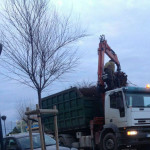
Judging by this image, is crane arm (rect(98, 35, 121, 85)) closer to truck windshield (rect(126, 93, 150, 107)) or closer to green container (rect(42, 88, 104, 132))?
green container (rect(42, 88, 104, 132))

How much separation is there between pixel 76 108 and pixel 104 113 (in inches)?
55.4

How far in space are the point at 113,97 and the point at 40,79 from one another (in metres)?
4.34

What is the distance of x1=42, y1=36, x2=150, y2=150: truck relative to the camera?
12.5 meters

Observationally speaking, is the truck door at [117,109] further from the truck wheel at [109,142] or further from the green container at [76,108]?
the green container at [76,108]

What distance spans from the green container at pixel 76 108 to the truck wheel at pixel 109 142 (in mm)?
1298

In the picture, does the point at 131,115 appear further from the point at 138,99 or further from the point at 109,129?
the point at 109,129

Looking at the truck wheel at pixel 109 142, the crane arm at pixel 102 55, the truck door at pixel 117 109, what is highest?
the crane arm at pixel 102 55

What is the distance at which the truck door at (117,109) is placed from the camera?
12.7m

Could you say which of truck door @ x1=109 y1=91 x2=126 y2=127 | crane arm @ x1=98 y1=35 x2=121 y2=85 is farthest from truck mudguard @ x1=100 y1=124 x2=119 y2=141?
crane arm @ x1=98 y1=35 x2=121 y2=85

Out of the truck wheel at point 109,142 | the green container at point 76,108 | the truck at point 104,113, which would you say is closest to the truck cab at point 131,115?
the truck at point 104,113

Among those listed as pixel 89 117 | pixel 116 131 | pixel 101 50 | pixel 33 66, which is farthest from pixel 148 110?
pixel 33 66

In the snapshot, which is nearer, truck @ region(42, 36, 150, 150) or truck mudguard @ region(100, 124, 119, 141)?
truck @ region(42, 36, 150, 150)

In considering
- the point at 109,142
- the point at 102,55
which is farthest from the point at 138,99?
the point at 102,55

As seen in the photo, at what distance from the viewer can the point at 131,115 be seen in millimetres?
12406
